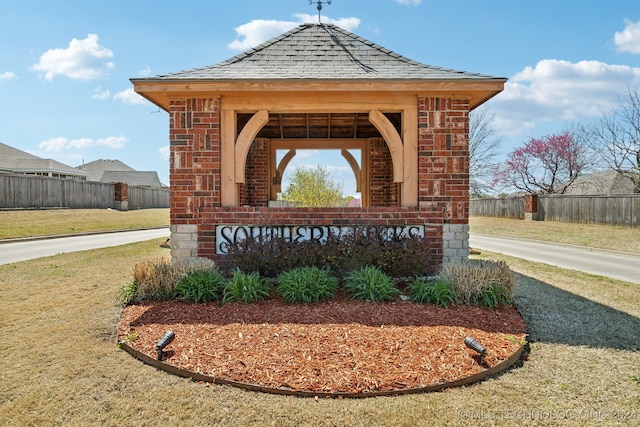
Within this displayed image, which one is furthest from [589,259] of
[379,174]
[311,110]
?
[311,110]

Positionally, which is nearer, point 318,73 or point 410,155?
point 318,73

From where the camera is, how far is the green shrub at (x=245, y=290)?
530cm

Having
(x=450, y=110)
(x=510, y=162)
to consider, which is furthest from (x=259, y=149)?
(x=510, y=162)

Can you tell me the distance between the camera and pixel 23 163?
31.4 metres

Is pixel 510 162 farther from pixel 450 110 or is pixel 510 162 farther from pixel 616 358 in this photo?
pixel 616 358

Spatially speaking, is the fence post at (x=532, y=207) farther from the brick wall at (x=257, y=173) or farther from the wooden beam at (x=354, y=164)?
the brick wall at (x=257, y=173)

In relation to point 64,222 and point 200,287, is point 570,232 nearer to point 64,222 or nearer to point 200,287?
point 200,287

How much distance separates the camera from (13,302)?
576 centimetres

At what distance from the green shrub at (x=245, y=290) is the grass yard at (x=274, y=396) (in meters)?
1.44

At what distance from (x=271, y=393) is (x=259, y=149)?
7.90 m

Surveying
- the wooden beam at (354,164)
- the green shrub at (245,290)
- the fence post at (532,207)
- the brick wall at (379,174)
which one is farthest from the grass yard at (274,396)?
the fence post at (532,207)

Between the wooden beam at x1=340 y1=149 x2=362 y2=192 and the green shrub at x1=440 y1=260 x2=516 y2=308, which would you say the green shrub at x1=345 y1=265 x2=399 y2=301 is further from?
the wooden beam at x1=340 y1=149 x2=362 y2=192

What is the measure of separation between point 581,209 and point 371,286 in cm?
1955

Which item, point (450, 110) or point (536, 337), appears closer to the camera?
point (536, 337)
